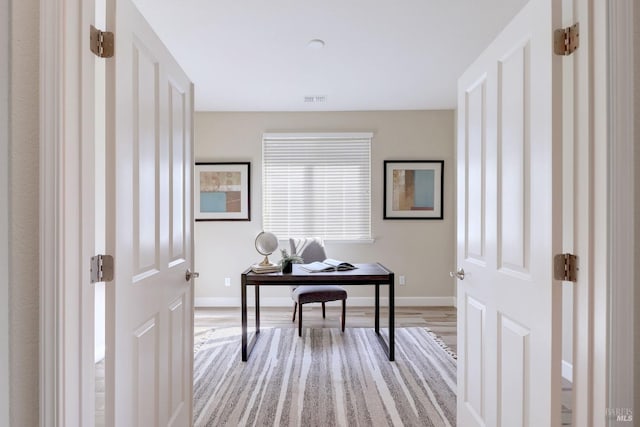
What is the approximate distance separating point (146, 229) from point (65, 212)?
39 centimetres

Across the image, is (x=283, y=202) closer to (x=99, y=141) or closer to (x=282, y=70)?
(x=282, y=70)

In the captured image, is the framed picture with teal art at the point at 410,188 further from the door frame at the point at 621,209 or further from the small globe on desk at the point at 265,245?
the door frame at the point at 621,209

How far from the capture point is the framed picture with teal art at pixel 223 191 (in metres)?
4.29

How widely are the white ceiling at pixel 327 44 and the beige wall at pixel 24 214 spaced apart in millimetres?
1659

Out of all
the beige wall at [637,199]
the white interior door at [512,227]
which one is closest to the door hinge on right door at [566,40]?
the white interior door at [512,227]

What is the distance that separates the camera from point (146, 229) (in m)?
1.24

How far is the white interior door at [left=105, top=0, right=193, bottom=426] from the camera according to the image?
1020 millimetres

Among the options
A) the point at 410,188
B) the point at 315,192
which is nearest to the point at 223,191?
the point at 315,192

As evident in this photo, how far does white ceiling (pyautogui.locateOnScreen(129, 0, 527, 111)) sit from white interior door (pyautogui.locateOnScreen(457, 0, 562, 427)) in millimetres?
972

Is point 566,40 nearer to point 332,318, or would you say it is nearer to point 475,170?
point 475,170

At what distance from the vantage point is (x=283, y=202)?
14.2 feet

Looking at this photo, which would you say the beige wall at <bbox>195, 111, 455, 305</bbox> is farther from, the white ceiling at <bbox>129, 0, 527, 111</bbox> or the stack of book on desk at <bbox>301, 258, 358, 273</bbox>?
the stack of book on desk at <bbox>301, 258, 358, 273</bbox>

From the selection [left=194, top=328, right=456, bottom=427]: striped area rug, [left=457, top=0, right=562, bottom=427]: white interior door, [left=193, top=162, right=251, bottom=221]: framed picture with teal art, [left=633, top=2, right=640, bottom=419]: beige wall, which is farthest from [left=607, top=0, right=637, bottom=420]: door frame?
[left=193, top=162, right=251, bottom=221]: framed picture with teal art

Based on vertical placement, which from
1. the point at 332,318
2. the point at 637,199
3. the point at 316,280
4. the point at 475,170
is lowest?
the point at 332,318
